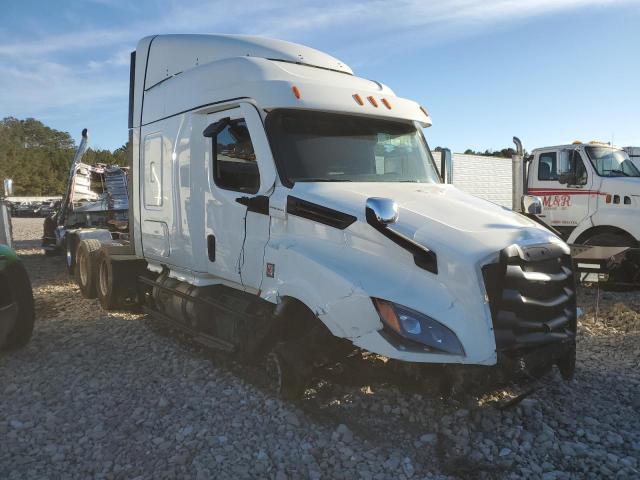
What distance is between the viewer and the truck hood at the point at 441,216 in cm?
346

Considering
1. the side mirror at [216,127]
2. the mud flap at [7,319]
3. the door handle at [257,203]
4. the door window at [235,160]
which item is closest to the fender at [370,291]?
the door handle at [257,203]

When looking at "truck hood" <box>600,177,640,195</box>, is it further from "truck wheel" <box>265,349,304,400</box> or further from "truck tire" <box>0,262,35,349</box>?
"truck tire" <box>0,262,35,349</box>

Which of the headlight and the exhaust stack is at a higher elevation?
the exhaust stack

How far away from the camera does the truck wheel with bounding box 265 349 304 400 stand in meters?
4.17

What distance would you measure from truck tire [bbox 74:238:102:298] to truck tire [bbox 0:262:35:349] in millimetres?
2561

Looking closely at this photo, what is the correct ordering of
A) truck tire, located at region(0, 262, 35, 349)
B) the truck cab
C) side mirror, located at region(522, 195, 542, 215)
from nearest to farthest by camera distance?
side mirror, located at region(522, 195, 542, 215) < truck tire, located at region(0, 262, 35, 349) < the truck cab

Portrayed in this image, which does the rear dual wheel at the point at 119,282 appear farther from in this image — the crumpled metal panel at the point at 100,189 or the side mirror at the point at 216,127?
the crumpled metal panel at the point at 100,189

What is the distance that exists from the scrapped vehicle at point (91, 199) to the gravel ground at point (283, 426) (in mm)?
6832

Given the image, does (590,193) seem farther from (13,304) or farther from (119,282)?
(13,304)

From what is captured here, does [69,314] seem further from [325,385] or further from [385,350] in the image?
[385,350]

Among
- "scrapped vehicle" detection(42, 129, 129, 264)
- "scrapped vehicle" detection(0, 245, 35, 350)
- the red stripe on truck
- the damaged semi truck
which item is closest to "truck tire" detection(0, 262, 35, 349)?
"scrapped vehicle" detection(0, 245, 35, 350)

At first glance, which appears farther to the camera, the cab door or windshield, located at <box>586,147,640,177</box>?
windshield, located at <box>586,147,640,177</box>

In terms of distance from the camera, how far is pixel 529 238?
12.1 ft

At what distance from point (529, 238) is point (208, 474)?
264 centimetres
